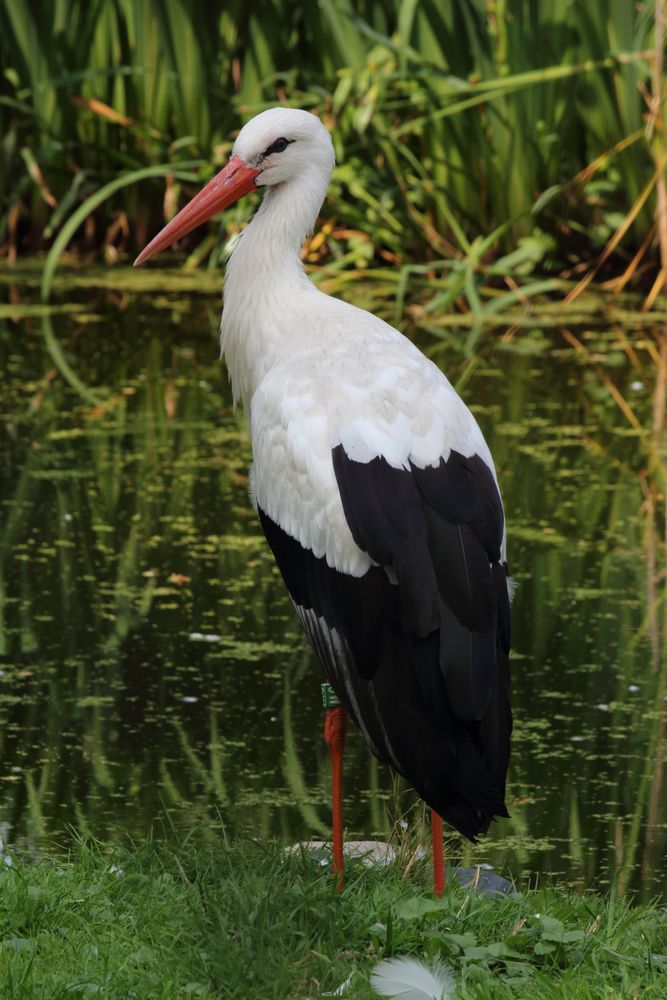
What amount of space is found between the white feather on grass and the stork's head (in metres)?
1.89

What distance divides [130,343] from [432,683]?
4773mm

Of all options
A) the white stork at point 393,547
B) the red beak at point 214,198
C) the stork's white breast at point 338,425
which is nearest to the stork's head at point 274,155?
the red beak at point 214,198

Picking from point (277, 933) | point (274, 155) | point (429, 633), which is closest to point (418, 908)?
point (277, 933)

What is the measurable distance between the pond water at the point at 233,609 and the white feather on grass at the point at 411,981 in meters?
0.75

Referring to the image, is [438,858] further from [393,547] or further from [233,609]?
[233,609]

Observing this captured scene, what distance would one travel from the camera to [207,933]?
116 inches

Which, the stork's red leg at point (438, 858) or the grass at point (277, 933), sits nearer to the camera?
the grass at point (277, 933)

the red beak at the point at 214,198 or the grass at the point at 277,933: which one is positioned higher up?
the red beak at the point at 214,198

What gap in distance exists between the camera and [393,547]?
321 cm

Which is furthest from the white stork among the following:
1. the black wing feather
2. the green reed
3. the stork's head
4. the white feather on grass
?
the green reed

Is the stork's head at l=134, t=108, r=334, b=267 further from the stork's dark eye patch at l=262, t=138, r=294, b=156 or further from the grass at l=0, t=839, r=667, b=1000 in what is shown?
the grass at l=0, t=839, r=667, b=1000

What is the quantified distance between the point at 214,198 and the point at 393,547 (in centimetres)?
136

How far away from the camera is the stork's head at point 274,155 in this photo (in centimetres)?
412

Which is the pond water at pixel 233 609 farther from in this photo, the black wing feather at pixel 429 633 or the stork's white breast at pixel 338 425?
the stork's white breast at pixel 338 425
